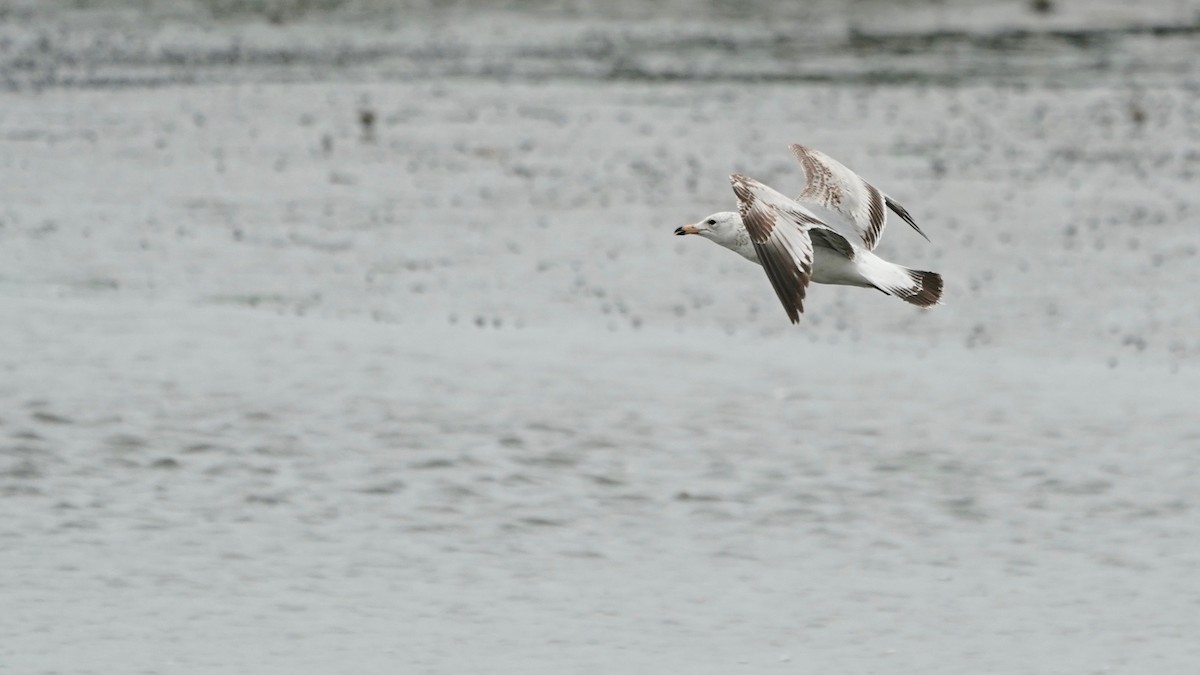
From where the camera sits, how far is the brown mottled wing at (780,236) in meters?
9.56

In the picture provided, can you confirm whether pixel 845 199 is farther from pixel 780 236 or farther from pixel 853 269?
pixel 780 236

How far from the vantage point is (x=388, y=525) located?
16344mm

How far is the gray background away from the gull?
3428 millimetres

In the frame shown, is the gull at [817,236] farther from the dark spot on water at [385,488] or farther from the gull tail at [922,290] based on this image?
the dark spot on water at [385,488]

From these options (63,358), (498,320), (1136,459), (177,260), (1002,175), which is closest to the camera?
(1136,459)

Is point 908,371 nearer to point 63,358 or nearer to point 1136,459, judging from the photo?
point 1136,459

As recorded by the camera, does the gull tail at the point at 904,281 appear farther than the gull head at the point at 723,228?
No

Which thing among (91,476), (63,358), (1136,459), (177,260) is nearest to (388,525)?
(91,476)

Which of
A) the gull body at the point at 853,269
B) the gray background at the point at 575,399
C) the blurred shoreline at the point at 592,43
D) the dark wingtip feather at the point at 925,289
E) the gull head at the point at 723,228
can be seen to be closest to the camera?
the dark wingtip feather at the point at 925,289

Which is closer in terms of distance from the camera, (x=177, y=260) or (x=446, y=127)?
(x=177, y=260)

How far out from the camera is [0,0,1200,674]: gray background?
14.2 metres

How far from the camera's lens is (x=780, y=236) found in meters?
10.1

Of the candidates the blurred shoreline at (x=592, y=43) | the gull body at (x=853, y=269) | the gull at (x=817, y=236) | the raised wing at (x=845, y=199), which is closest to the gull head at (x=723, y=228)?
the gull at (x=817, y=236)

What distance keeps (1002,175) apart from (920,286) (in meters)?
22.5
